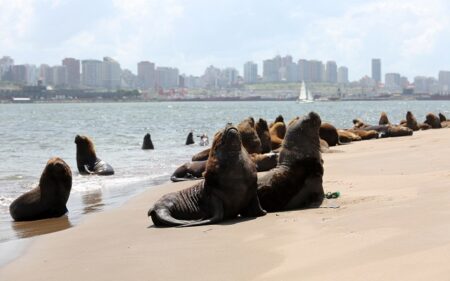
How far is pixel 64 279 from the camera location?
554cm

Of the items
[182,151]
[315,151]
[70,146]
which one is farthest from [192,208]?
[70,146]

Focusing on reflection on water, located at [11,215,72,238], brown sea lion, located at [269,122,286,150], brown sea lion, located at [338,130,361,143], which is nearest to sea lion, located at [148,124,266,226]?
reflection on water, located at [11,215,72,238]

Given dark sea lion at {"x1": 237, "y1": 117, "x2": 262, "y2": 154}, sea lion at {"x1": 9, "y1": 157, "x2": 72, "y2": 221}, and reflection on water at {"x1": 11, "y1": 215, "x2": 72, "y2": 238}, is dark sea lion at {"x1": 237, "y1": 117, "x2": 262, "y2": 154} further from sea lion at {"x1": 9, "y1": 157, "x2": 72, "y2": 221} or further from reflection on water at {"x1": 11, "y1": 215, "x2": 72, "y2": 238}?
reflection on water at {"x1": 11, "y1": 215, "x2": 72, "y2": 238}

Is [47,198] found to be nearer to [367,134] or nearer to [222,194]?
[222,194]

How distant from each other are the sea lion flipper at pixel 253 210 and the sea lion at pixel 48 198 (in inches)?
133

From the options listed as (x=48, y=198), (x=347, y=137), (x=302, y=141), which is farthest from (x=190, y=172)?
(x=347, y=137)

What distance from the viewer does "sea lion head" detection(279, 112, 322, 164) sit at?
Answer: 8.63 meters

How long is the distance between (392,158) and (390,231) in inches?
322

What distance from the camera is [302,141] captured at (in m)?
8.75

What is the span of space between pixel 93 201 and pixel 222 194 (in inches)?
163

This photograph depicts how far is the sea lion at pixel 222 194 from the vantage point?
8.00 meters

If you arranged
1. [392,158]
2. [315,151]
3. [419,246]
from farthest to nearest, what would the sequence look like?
[392,158] < [315,151] < [419,246]

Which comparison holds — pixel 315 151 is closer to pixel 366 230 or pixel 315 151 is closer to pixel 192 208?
pixel 192 208

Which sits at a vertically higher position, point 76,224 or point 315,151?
point 315,151
